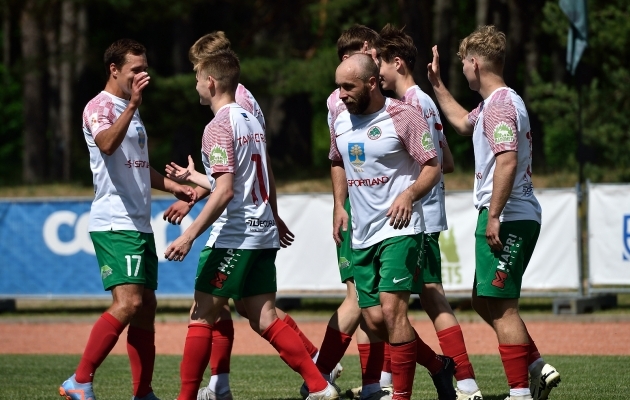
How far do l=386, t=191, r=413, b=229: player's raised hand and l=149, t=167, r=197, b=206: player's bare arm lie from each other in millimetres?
1572

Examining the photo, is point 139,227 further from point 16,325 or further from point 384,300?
point 16,325

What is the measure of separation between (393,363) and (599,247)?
8.49 meters

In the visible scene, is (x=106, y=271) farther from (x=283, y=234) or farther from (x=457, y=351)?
(x=457, y=351)

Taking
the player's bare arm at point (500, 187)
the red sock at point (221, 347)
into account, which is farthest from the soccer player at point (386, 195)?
the red sock at point (221, 347)

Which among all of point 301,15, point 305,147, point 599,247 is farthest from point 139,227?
point 305,147

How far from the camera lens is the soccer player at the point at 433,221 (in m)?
7.04

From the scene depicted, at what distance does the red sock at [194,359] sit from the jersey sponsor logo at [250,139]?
3.89ft

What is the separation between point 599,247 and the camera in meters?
14.1

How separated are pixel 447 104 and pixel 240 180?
1.75 meters

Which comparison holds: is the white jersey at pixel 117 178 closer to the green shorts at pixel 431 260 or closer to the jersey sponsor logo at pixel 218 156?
the jersey sponsor logo at pixel 218 156

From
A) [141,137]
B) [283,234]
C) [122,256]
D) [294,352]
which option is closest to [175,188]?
[141,137]

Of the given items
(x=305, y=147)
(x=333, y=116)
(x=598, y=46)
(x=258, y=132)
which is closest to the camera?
(x=258, y=132)

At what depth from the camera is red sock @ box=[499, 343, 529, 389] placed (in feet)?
21.3

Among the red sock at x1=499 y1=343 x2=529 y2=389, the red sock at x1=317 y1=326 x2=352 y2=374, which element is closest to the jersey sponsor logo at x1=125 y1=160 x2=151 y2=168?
the red sock at x1=317 y1=326 x2=352 y2=374
